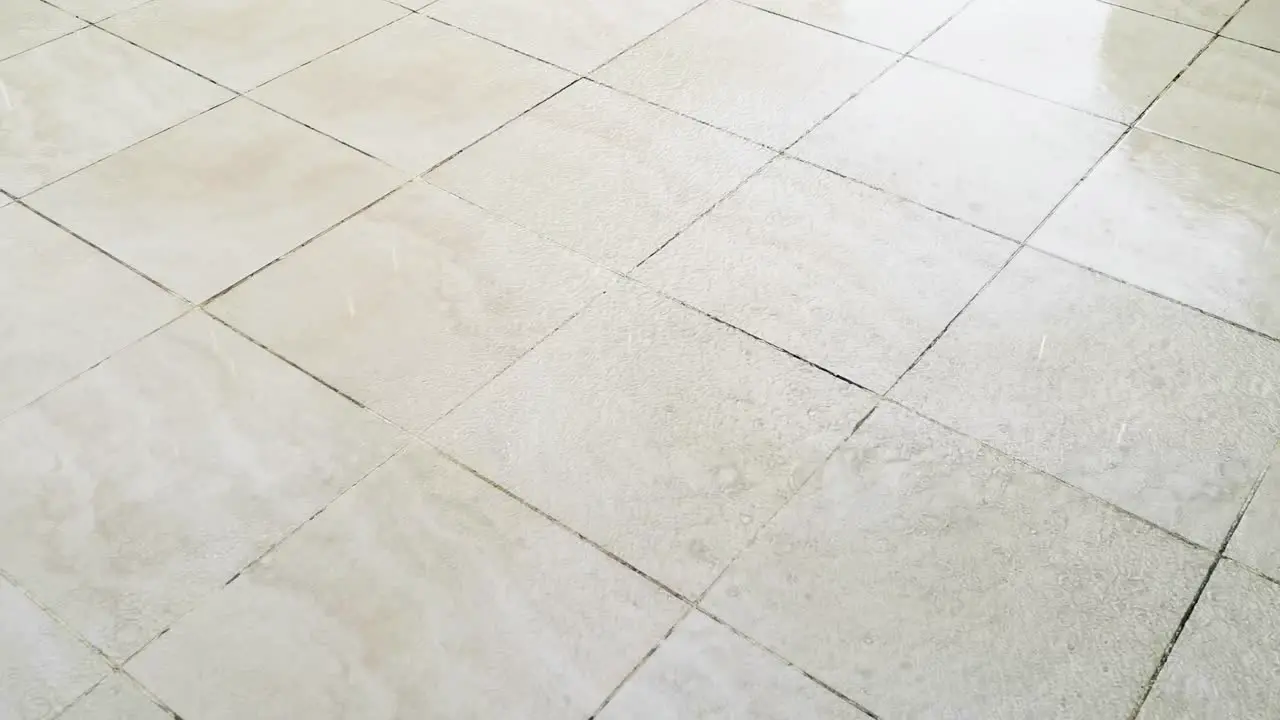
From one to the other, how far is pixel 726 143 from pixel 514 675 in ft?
4.35

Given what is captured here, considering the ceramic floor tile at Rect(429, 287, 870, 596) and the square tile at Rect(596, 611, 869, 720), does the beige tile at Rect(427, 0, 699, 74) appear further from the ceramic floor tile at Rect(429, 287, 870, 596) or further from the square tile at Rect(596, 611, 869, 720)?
the square tile at Rect(596, 611, 869, 720)

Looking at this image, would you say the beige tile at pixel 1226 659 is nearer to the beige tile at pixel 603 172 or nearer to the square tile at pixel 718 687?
the square tile at pixel 718 687

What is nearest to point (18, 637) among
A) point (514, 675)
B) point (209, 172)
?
point (514, 675)

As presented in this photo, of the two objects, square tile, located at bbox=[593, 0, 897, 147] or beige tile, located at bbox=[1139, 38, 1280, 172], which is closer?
beige tile, located at bbox=[1139, 38, 1280, 172]

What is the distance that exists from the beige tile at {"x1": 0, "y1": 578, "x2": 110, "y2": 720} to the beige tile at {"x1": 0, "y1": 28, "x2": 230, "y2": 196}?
107 cm

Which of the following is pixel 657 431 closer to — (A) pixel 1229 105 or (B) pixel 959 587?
(B) pixel 959 587

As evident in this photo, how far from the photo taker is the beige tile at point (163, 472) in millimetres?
1578

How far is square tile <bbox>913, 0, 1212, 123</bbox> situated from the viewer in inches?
99.7

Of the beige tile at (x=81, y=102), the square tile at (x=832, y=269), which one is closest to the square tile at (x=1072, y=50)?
the square tile at (x=832, y=269)

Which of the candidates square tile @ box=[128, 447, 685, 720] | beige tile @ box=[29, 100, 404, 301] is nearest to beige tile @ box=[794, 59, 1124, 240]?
beige tile @ box=[29, 100, 404, 301]

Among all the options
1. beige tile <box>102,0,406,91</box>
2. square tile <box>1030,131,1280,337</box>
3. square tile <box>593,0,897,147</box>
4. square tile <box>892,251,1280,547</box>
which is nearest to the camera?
square tile <box>892,251,1280,547</box>

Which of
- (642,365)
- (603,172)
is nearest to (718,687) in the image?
(642,365)

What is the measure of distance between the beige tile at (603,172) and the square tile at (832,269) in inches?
2.8

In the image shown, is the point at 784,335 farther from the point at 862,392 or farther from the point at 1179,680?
the point at 1179,680
